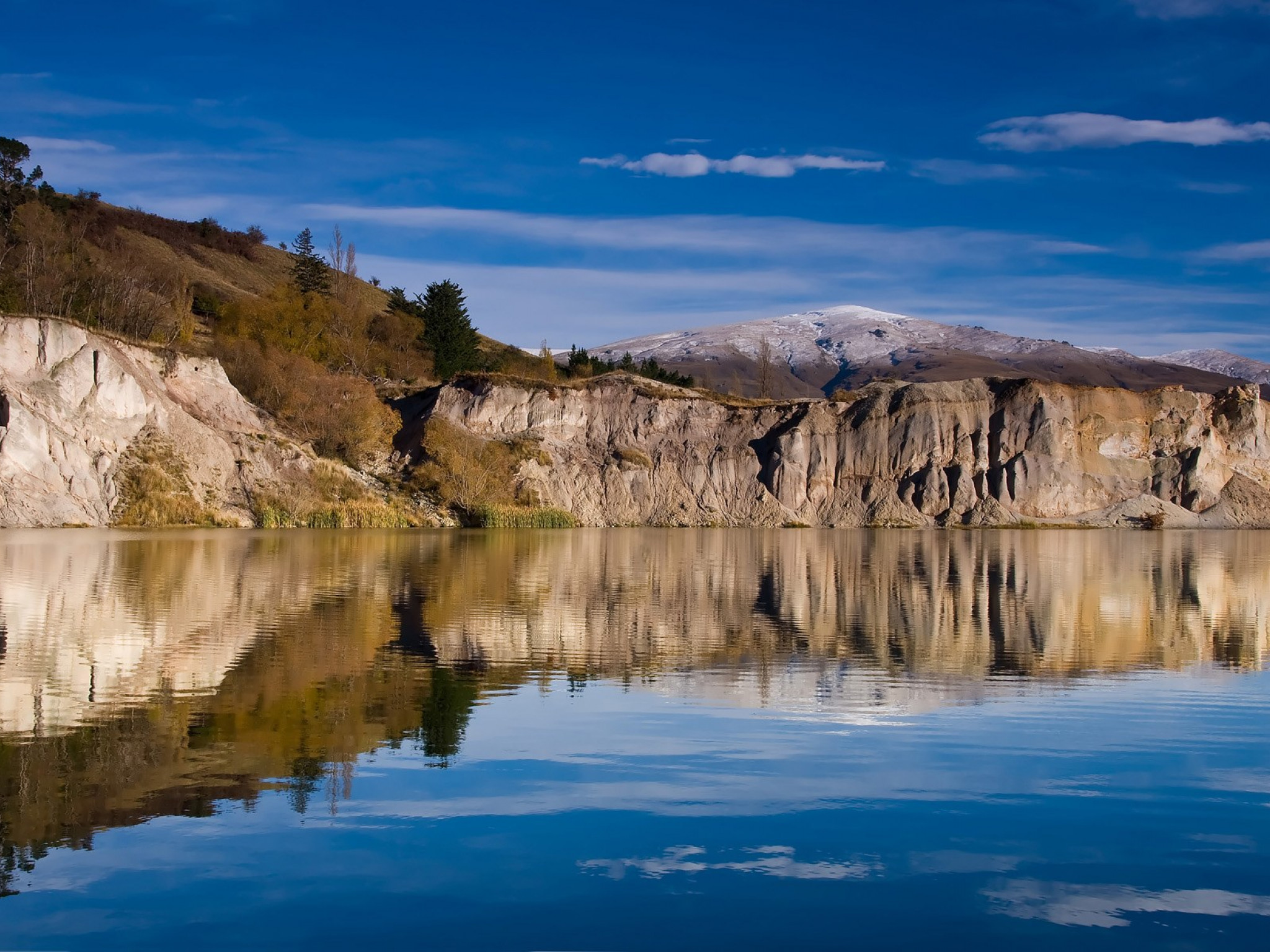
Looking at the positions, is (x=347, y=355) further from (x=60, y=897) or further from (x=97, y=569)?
(x=60, y=897)

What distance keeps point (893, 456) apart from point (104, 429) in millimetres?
54456

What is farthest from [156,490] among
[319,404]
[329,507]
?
[319,404]

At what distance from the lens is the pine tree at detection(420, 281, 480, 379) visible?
100 metres

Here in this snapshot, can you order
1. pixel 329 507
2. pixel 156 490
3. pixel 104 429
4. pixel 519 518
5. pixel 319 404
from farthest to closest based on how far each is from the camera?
pixel 519 518 < pixel 319 404 < pixel 329 507 < pixel 156 490 < pixel 104 429

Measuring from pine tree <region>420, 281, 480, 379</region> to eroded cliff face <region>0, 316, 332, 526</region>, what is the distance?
35.6m

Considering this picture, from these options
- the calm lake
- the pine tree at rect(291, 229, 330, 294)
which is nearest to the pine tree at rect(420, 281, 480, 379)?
the pine tree at rect(291, 229, 330, 294)

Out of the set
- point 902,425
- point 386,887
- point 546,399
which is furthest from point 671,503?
point 386,887

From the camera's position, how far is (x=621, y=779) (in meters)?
9.08

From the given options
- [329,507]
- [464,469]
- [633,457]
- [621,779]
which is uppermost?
[633,457]

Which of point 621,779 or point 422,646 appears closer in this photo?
point 621,779

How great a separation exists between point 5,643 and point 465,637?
6036 mm

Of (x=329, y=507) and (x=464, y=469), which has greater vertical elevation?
(x=464, y=469)

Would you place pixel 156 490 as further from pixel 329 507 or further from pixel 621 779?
Result: pixel 621 779

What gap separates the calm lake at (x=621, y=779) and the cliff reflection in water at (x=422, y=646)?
0.23ft
